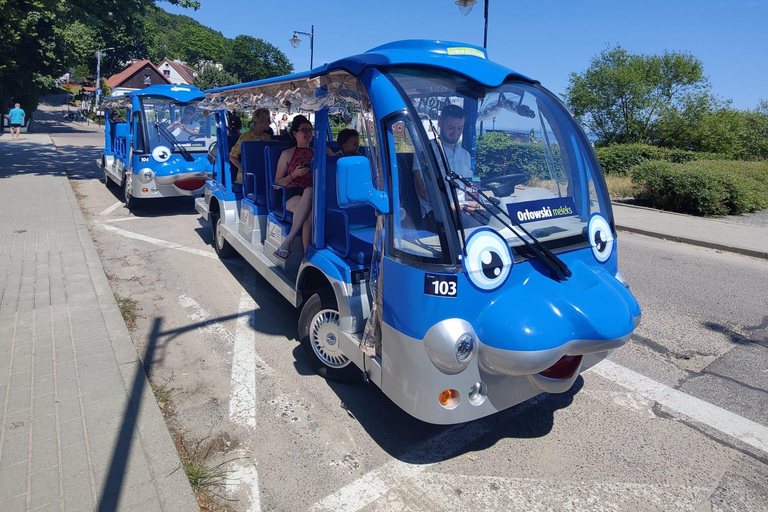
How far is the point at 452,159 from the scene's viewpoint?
3074 millimetres

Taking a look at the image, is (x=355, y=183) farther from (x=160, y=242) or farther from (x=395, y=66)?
(x=160, y=242)

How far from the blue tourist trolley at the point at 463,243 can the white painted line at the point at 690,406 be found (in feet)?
3.88

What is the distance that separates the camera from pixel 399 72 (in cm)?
309

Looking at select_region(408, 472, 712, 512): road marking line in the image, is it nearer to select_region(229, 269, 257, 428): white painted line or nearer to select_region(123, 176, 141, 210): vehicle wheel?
select_region(229, 269, 257, 428): white painted line

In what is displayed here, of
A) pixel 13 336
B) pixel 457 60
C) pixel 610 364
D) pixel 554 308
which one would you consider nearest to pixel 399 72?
pixel 457 60

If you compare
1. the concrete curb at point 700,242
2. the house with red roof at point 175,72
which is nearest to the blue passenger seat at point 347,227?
the concrete curb at point 700,242

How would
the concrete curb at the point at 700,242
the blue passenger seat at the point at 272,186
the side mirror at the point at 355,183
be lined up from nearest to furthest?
the side mirror at the point at 355,183
the blue passenger seat at the point at 272,186
the concrete curb at the point at 700,242

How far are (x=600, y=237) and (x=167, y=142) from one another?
908 centimetres

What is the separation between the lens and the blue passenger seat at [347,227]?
3.80 metres

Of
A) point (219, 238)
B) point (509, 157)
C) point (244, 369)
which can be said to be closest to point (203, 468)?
point (244, 369)

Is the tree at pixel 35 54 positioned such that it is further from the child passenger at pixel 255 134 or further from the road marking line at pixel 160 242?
the child passenger at pixel 255 134

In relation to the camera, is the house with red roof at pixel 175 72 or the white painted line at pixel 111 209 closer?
the white painted line at pixel 111 209

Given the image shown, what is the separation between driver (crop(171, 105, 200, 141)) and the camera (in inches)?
400

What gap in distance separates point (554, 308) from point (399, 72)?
5.51ft
